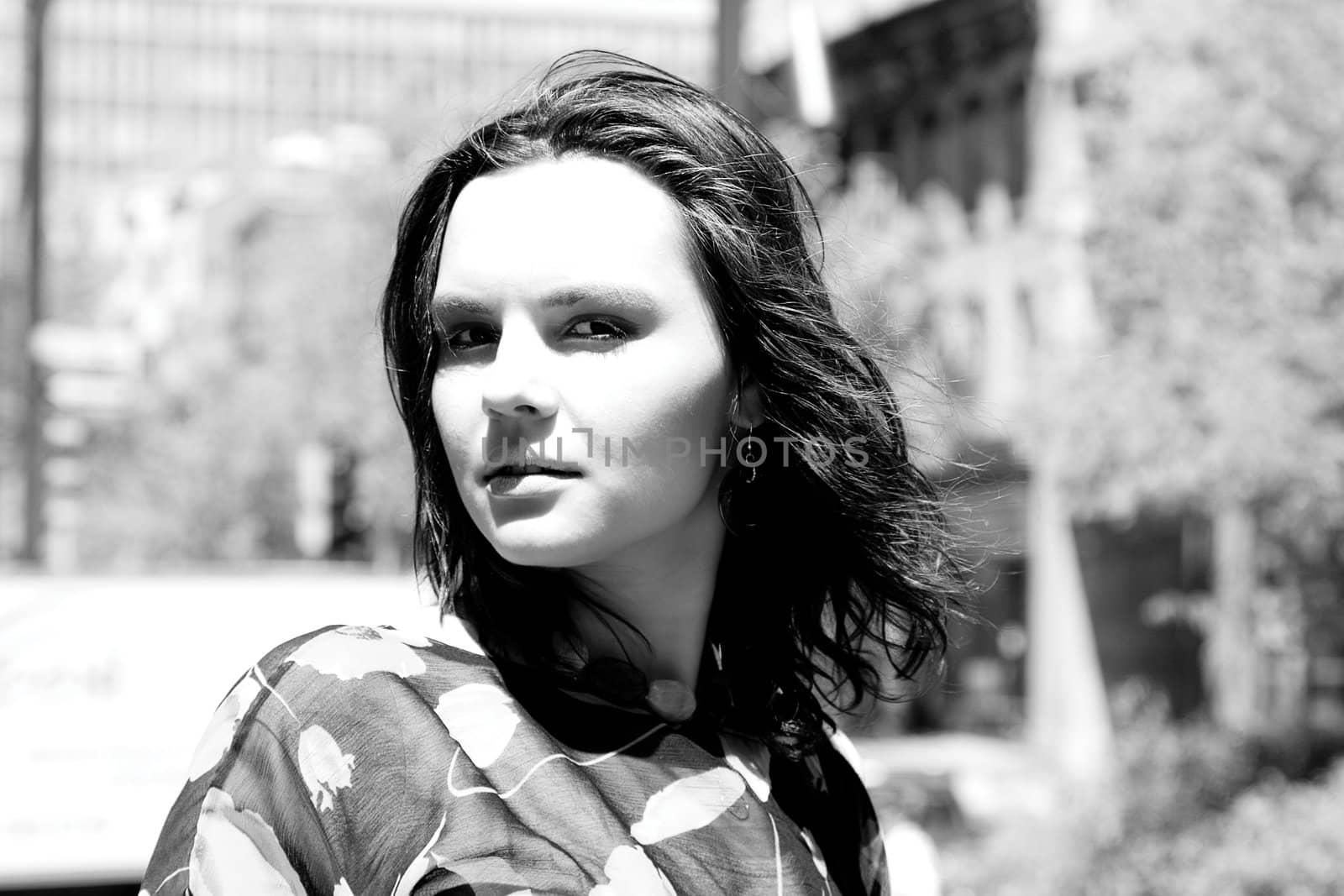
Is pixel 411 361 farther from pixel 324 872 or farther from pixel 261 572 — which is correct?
pixel 261 572

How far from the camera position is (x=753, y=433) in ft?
5.32

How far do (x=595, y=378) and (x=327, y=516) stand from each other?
21.1 meters

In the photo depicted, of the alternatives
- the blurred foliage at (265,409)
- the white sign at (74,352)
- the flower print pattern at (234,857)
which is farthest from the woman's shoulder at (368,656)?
the blurred foliage at (265,409)

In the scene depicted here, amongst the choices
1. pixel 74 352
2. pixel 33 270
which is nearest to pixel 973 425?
pixel 74 352

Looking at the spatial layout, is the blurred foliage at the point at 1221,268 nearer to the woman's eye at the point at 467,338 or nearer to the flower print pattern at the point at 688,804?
the flower print pattern at the point at 688,804

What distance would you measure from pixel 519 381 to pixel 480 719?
0.28m

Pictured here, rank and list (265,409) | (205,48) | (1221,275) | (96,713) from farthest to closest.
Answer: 1. (205,48)
2. (265,409)
3. (1221,275)
4. (96,713)

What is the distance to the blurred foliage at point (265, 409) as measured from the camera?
18188mm

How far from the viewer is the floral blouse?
4.13ft

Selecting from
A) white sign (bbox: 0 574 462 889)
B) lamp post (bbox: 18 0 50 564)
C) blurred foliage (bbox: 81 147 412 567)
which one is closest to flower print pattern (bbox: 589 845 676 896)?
white sign (bbox: 0 574 462 889)

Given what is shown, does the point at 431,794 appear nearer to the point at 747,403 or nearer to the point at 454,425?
the point at 454,425

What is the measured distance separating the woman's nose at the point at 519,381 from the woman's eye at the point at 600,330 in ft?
0.11

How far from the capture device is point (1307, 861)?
22.2ft

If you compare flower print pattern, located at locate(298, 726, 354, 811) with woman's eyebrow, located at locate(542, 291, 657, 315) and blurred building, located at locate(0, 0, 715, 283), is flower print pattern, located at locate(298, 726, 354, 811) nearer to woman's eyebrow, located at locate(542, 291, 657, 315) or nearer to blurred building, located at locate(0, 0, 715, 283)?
woman's eyebrow, located at locate(542, 291, 657, 315)
